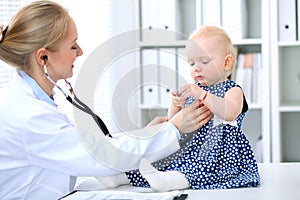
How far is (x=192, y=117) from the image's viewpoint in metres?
1.52

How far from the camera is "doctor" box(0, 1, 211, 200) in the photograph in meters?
1.47

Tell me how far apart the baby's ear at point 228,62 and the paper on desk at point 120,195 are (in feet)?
1.43

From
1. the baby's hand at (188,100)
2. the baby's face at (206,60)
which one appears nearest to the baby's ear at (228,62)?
the baby's face at (206,60)

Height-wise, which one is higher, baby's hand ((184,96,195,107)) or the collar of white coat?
the collar of white coat

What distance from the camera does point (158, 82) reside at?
1.79m

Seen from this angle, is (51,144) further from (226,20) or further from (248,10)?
(248,10)

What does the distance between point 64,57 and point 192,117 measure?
40cm

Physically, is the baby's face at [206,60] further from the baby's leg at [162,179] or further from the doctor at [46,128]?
the baby's leg at [162,179]

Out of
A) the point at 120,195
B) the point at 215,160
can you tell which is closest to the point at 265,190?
the point at 215,160

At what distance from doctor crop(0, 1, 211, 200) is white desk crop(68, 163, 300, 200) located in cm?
13

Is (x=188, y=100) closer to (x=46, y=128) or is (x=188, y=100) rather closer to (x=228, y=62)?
(x=228, y=62)

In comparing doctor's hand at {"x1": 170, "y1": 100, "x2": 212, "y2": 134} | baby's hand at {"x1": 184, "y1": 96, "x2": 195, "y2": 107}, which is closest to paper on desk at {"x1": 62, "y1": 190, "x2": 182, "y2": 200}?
doctor's hand at {"x1": 170, "y1": 100, "x2": 212, "y2": 134}

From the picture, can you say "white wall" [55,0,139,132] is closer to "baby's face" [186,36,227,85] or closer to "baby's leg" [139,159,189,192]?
"baby's face" [186,36,227,85]

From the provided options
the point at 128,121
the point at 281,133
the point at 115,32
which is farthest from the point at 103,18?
the point at 128,121
